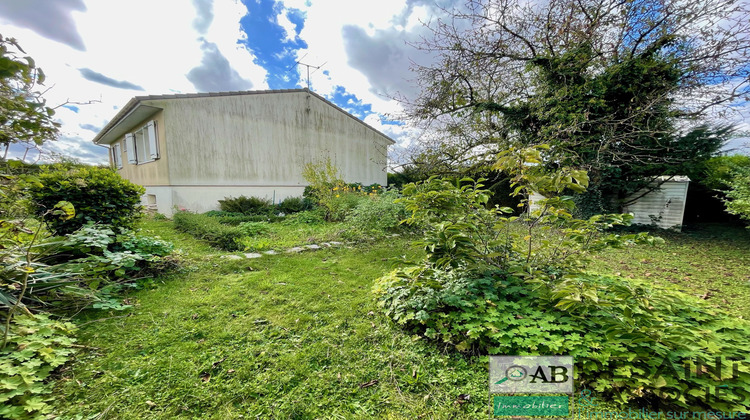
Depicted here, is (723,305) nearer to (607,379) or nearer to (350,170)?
(607,379)

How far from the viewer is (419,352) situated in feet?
6.45

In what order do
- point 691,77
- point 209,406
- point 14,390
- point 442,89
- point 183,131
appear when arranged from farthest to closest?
1. point 183,131
2. point 442,89
3. point 691,77
4. point 209,406
5. point 14,390

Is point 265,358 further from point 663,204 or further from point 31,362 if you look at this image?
point 663,204

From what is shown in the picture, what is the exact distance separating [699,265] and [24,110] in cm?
794

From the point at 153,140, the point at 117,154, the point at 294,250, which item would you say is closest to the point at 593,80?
the point at 294,250

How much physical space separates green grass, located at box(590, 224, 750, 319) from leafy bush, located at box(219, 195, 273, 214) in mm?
9294

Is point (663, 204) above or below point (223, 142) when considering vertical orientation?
below

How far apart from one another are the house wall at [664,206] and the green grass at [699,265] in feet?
1.82

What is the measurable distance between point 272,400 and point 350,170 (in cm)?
1184

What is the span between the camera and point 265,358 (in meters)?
1.87

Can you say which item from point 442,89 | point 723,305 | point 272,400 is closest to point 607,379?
point 272,400

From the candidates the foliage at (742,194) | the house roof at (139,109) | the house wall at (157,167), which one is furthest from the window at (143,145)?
the foliage at (742,194)

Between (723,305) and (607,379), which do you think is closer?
(607,379)

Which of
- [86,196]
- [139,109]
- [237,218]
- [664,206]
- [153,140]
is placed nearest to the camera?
[86,196]
